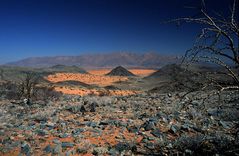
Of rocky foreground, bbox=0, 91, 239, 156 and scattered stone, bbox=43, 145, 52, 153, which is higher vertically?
rocky foreground, bbox=0, 91, 239, 156

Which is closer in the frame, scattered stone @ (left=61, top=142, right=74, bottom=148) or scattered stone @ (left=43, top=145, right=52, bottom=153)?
scattered stone @ (left=43, top=145, right=52, bottom=153)

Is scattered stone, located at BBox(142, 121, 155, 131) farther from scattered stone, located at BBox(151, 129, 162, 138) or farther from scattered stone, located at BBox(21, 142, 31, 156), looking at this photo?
scattered stone, located at BBox(21, 142, 31, 156)

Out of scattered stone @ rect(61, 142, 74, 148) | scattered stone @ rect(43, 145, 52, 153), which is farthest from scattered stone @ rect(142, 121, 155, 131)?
scattered stone @ rect(43, 145, 52, 153)

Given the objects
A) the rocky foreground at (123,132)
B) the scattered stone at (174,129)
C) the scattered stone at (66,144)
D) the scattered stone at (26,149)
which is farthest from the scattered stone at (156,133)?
the scattered stone at (26,149)

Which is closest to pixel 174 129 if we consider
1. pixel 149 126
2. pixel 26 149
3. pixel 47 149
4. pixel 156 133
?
pixel 156 133

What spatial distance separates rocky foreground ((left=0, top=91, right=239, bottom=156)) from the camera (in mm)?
6191

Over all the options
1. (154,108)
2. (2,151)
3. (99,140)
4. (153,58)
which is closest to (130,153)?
(99,140)

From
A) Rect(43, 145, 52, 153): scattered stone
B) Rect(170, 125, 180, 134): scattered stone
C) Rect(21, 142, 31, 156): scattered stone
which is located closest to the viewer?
Rect(21, 142, 31, 156): scattered stone

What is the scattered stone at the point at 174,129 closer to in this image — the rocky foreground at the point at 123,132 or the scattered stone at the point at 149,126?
the rocky foreground at the point at 123,132

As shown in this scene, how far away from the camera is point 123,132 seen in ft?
25.2

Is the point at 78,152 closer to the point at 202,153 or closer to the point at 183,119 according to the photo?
the point at 202,153

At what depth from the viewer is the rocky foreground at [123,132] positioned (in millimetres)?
6191

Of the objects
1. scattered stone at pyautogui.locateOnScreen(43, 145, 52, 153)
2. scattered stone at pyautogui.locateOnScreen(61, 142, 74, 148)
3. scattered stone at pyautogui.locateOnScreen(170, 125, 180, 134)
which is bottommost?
scattered stone at pyautogui.locateOnScreen(43, 145, 52, 153)

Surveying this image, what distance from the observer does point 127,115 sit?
9.77 m
